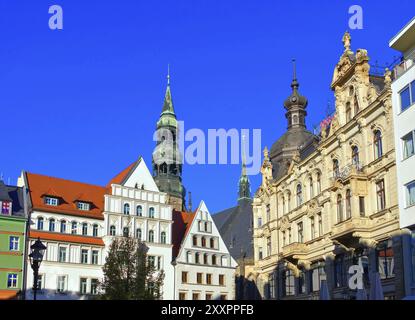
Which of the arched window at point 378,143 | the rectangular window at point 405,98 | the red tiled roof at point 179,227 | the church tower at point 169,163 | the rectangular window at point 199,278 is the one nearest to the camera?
the rectangular window at point 405,98

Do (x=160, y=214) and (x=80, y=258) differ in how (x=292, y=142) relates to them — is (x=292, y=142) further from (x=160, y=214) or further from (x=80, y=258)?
(x=80, y=258)

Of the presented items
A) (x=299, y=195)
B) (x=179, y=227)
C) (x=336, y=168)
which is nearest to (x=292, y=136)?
(x=299, y=195)

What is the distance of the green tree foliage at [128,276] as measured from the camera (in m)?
47.2

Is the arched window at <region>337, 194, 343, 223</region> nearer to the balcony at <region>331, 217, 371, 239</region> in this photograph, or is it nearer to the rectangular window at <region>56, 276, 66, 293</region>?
the balcony at <region>331, 217, 371, 239</region>

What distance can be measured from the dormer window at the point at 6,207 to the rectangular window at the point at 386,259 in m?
35.0

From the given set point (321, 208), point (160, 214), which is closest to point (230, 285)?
point (160, 214)

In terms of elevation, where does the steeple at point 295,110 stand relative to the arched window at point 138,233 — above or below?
above

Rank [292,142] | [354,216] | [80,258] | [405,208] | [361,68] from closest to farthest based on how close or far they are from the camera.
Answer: [405,208], [354,216], [361,68], [80,258], [292,142]

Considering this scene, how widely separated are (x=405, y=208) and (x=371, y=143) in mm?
7362

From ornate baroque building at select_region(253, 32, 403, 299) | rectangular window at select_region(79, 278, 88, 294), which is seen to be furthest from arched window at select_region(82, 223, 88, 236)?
ornate baroque building at select_region(253, 32, 403, 299)

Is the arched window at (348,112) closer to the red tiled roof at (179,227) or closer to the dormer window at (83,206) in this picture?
the red tiled roof at (179,227)

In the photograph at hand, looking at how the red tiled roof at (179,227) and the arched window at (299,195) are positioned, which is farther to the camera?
the red tiled roof at (179,227)

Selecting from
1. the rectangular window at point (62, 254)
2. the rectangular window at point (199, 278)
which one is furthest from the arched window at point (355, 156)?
the rectangular window at point (62, 254)

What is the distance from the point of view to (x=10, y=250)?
55.8m
